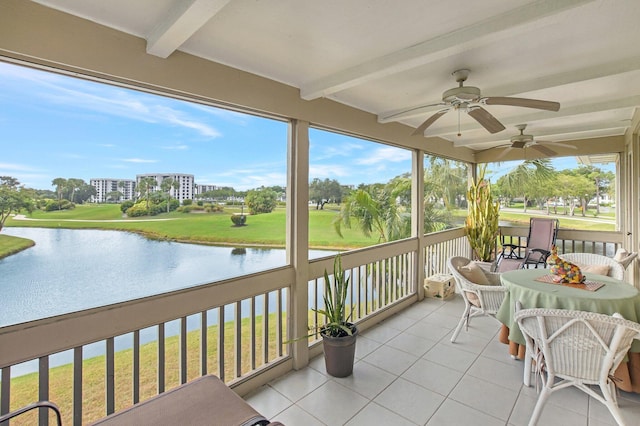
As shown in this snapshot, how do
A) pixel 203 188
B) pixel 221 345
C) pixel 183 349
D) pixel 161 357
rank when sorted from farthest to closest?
pixel 221 345
pixel 203 188
pixel 183 349
pixel 161 357

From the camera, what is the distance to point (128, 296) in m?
1.84

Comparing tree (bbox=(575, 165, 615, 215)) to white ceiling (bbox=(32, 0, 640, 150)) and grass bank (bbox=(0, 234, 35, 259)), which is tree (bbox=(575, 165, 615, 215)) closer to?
white ceiling (bbox=(32, 0, 640, 150))

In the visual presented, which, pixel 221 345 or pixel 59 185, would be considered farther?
pixel 221 345

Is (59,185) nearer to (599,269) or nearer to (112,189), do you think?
(112,189)

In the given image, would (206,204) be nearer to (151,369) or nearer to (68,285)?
(68,285)

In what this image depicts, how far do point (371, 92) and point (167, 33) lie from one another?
73.7 inches

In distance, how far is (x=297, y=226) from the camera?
2744mm

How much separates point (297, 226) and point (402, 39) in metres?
1.67

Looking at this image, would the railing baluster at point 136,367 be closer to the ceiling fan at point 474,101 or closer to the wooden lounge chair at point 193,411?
the wooden lounge chair at point 193,411

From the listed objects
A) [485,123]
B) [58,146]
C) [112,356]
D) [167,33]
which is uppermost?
[167,33]

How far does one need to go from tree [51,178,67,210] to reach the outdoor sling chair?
5.57 metres

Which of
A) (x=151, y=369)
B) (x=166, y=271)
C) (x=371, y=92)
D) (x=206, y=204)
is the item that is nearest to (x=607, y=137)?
(x=371, y=92)

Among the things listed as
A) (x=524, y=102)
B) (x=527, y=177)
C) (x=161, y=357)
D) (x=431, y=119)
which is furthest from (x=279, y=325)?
(x=527, y=177)

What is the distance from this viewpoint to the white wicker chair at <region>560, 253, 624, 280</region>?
3.22m
